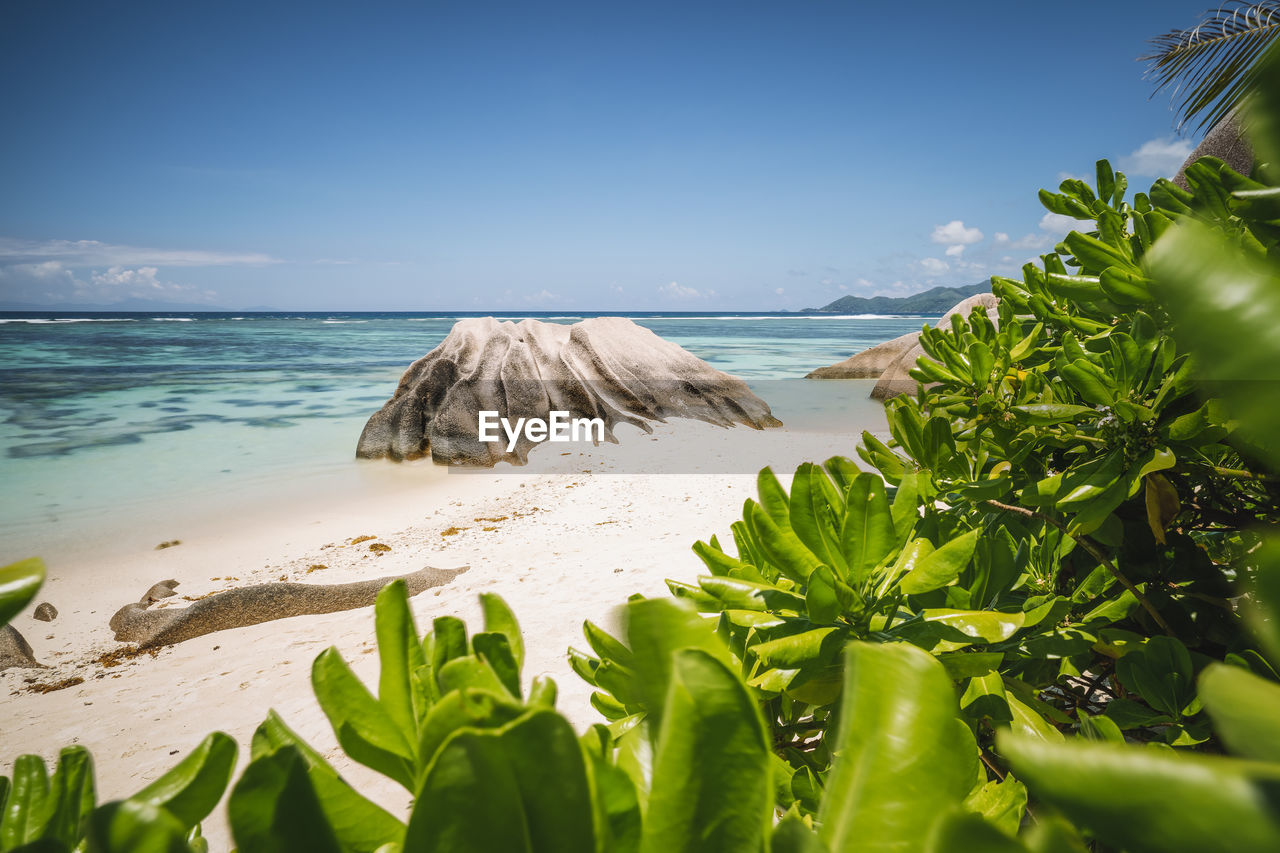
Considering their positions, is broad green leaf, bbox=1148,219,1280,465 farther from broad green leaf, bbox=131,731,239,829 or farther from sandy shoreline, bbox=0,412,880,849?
sandy shoreline, bbox=0,412,880,849

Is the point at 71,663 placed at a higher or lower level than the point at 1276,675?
lower

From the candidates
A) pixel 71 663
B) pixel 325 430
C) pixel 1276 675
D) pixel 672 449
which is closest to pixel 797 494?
pixel 1276 675

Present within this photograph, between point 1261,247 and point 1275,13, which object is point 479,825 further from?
point 1275,13

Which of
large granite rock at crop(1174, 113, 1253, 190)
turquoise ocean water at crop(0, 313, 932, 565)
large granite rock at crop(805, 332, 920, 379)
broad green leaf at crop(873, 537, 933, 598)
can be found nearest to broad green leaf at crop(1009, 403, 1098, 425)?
broad green leaf at crop(873, 537, 933, 598)

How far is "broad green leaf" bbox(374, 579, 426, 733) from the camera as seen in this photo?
41cm

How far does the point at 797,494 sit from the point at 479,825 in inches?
19.5

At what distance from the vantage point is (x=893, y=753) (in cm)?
28

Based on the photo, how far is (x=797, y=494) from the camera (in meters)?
0.68

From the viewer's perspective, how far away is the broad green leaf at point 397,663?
1.34ft

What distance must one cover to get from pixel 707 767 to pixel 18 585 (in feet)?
1.13

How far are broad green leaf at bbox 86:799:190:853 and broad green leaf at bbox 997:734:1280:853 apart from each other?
0.34m

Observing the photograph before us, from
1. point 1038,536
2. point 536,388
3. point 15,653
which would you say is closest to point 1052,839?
point 1038,536

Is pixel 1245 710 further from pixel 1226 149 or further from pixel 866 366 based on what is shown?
pixel 866 366

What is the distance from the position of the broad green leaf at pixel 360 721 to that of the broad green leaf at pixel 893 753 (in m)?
0.27
